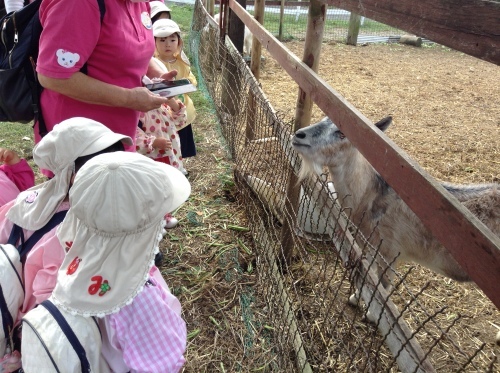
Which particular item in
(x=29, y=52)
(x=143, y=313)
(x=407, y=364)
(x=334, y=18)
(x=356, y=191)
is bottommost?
(x=334, y=18)

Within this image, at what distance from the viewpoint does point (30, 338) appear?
1228 millimetres

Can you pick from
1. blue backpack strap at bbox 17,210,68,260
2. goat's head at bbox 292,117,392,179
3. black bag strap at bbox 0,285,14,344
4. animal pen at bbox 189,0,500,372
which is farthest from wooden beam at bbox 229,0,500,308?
black bag strap at bbox 0,285,14,344

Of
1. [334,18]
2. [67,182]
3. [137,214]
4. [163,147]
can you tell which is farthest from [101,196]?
[334,18]

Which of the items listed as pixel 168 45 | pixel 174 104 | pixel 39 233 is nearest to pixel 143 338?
pixel 39 233

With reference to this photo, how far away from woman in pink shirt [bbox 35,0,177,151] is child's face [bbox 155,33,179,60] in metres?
1.63

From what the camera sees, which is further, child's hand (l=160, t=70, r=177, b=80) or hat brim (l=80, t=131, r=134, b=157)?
child's hand (l=160, t=70, r=177, b=80)

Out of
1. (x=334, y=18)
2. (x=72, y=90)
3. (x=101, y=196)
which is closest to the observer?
(x=101, y=196)

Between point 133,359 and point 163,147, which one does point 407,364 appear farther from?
point 163,147

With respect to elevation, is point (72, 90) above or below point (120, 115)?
above

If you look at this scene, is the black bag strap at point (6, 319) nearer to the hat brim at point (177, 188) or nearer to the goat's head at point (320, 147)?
the hat brim at point (177, 188)

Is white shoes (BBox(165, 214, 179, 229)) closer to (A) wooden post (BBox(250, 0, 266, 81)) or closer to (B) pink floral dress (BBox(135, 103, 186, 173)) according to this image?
(B) pink floral dress (BBox(135, 103, 186, 173))

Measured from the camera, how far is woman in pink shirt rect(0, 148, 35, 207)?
7.01 ft

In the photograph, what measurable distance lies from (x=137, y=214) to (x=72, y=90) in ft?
2.97

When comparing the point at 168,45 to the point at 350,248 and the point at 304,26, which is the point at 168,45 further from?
the point at 304,26
